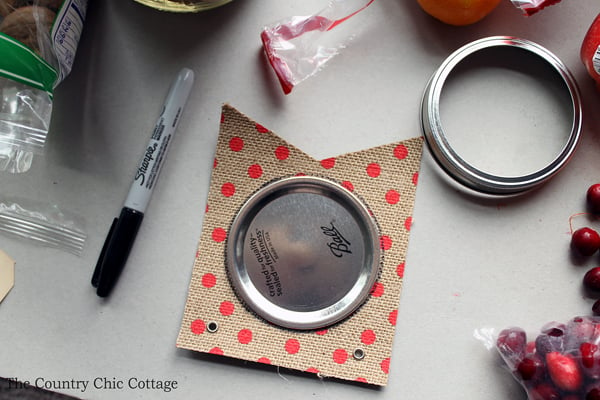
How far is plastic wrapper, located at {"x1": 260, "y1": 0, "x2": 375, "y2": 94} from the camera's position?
25.9 inches

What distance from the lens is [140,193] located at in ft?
2.14

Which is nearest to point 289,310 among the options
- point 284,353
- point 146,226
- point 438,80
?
point 284,353

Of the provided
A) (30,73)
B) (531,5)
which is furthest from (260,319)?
(531,5)

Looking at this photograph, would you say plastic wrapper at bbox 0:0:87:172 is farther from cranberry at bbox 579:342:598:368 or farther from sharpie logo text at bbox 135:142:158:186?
cranberry at bbox 579:342:598:368

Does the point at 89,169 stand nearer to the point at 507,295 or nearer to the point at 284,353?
the point at 284,353

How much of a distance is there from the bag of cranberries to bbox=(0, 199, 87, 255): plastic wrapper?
0.50 meters

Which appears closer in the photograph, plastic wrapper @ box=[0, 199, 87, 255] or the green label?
the green label

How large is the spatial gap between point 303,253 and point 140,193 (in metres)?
0.20

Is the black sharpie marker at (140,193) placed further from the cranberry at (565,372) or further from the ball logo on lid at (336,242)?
the cranberry at (565,372)

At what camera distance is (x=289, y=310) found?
647 mm

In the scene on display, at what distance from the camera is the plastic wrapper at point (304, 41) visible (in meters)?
0.66

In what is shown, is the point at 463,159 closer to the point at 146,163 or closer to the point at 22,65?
the point at 146,163

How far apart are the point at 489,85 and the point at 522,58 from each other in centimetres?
5

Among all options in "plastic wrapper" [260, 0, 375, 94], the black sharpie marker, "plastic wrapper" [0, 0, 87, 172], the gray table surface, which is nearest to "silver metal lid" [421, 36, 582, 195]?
the gray table surface
